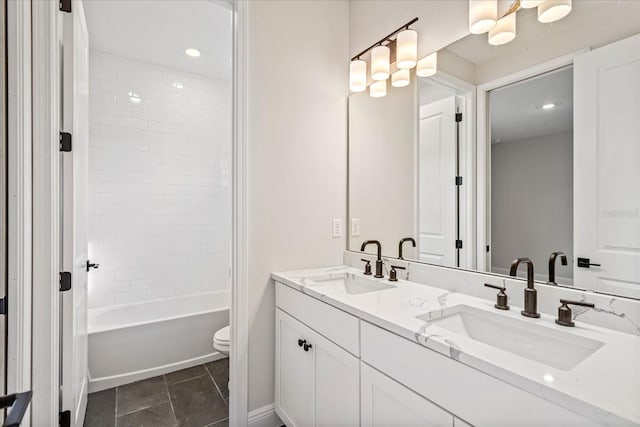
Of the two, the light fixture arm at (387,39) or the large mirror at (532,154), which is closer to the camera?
the large mirror at (532,154)

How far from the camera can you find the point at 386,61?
5.80ft

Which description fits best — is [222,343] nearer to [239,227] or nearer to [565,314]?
[239,227]

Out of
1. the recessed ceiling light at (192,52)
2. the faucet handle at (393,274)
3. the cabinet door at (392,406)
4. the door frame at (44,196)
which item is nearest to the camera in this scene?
the cabinet door at (392,406)

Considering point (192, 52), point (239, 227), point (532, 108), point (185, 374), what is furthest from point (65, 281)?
point (192, 52)

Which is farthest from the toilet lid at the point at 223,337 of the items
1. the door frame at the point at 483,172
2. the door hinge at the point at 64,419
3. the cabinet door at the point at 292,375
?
the door frame at the point at 483,172

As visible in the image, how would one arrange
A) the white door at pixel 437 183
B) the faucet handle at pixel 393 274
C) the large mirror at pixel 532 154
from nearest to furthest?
the large mirror at pixel 532 154 → the white door at pixel 437 183 → the faucet handle at pixel 393 274

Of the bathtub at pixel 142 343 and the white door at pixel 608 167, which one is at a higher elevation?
the white door at pixel 608 167

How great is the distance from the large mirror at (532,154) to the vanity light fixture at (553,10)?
23mm

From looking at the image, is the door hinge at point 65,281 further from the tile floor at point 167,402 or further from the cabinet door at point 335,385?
the cabinet door at point 335,385

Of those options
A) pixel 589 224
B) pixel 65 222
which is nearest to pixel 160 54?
pixel 65 222

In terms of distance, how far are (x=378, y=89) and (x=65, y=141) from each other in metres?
1.61

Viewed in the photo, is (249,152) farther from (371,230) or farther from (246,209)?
(371,230)

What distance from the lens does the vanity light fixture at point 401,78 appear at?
170 cm

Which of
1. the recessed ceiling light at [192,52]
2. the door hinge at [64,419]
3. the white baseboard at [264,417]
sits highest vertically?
the recessed ceiling light at [192,52]
